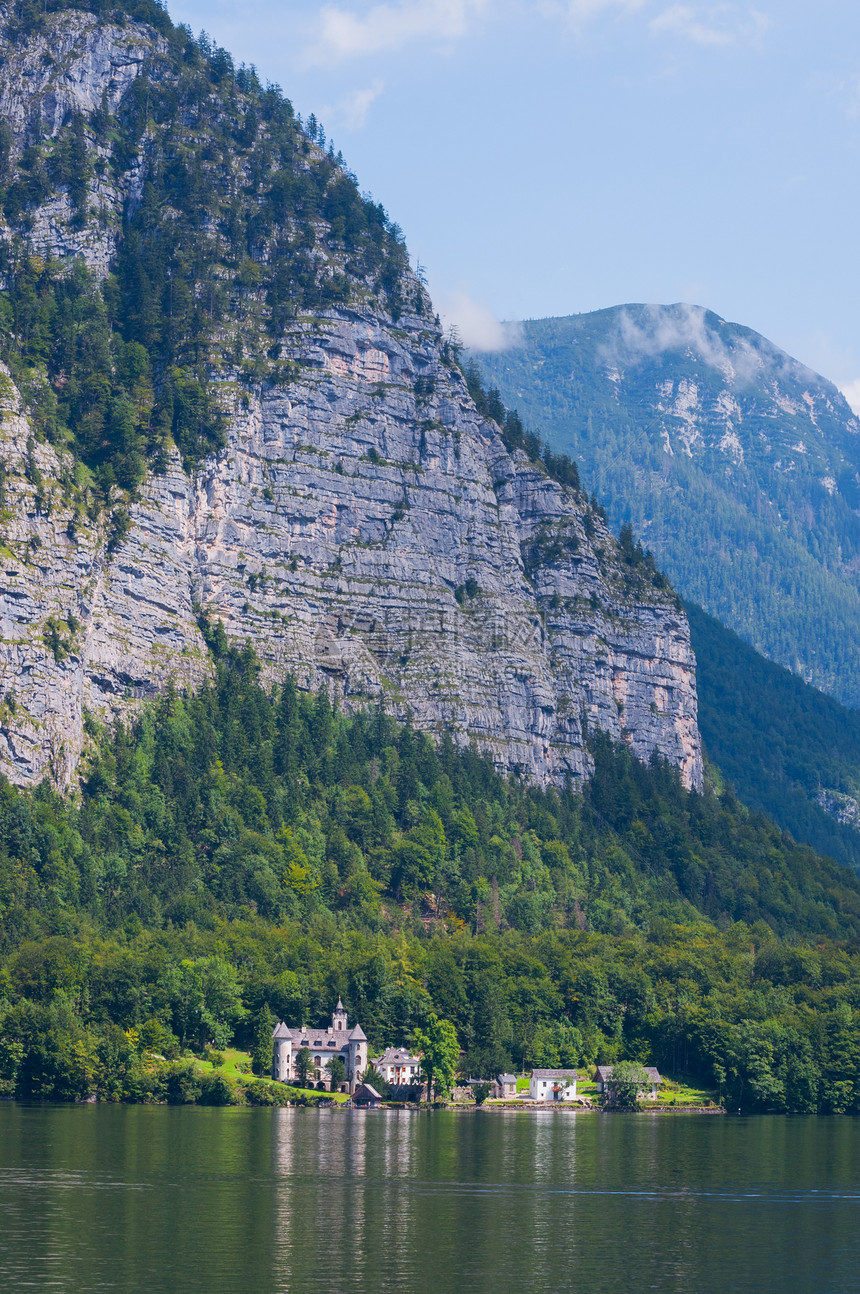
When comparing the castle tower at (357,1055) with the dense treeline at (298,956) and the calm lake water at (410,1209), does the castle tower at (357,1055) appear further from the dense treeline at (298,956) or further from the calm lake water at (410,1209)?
the calm lake water at (410,1209)

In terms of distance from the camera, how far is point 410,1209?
75.6 meters

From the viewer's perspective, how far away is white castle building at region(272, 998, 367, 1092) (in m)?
144

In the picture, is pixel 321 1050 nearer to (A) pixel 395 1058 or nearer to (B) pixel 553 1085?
(A) pixel 395 1058

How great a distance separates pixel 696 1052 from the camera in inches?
6043

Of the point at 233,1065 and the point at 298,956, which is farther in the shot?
the point at 298,956

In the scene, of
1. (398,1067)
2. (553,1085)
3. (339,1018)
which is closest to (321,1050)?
(339,1018)

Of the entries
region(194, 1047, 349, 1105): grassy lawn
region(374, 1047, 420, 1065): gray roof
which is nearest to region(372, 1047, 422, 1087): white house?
region(374, 1047, 420, 1065): gray roof

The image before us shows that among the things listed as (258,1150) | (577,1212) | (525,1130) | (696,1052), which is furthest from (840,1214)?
(696,1052)

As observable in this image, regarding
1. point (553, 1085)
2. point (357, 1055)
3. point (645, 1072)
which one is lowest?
point (553, 1085)

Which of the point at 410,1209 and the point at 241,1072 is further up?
the point at 410,1209

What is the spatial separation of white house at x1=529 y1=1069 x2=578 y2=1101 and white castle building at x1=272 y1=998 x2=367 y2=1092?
14657mm

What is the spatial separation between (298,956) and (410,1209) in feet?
280

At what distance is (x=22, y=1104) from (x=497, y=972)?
51409 mm

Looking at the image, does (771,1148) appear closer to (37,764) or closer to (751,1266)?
(751,1266)
